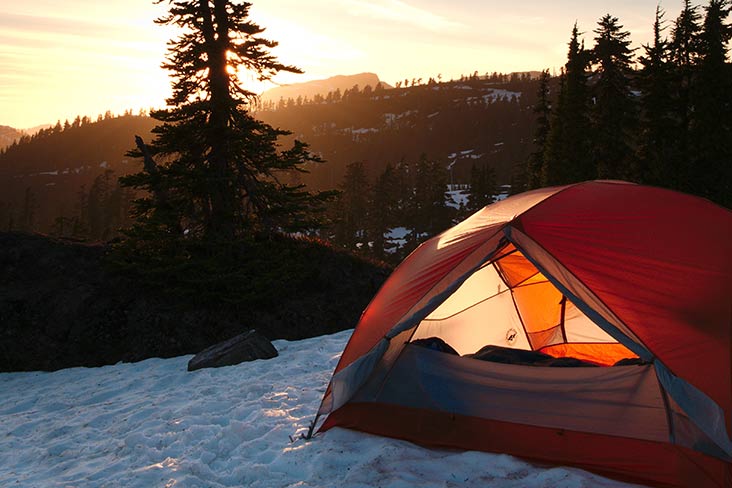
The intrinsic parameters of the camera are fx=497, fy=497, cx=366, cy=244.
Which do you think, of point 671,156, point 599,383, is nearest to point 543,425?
point 599,383

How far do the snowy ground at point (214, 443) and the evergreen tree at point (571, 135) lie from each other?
3172cm

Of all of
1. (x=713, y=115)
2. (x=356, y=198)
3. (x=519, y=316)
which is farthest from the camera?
(x=356, y=198)

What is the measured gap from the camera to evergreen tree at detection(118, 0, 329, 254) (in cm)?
1286

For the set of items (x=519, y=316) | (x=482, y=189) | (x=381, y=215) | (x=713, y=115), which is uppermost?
(x=713, y=115)

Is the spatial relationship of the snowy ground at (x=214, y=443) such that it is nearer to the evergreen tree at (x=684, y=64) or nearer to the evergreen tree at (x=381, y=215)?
the evergreen tree at (x=684, y=64)

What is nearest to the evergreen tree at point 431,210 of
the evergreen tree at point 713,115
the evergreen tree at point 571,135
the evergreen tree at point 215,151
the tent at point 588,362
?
the evergreen tree at point 571,135

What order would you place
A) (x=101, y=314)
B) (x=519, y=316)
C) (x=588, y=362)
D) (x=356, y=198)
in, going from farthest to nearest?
(x=356, y=198)
(x=101, y=314)
(x=519, y=316)
(x=588, y=362)

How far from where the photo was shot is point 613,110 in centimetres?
3123

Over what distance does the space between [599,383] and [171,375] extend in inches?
295

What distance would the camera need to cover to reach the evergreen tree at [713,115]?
2720cm

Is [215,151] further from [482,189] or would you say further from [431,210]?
[482,189]

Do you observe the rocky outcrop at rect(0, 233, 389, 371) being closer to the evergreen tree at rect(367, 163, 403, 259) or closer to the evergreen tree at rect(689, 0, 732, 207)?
the evergreen tree at rect(689, 0, 732, 207)

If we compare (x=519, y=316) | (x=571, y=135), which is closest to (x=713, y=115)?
(x=571, y=135)

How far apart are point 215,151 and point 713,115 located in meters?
27.8
